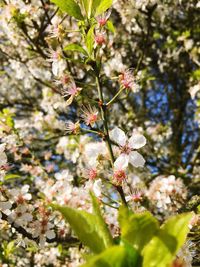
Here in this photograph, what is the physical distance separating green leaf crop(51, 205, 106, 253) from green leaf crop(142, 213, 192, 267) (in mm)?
132

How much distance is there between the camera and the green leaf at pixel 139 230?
103 centimetres

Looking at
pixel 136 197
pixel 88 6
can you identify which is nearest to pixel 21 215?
pixel 136 197

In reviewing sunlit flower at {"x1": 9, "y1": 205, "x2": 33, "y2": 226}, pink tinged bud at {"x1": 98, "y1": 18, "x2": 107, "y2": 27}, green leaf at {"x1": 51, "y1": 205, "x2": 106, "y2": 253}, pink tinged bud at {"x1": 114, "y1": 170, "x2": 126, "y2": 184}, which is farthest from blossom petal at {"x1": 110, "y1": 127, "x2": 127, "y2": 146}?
sunlit flower at {"x1": 9, "y1": 205, "x2": 33, "y2": 226}

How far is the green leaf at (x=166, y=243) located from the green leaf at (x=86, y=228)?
132mm

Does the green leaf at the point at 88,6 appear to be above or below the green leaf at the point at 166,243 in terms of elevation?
above

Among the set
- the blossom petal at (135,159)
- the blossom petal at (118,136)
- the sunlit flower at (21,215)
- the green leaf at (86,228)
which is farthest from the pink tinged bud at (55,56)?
the green leaf at (86,228)

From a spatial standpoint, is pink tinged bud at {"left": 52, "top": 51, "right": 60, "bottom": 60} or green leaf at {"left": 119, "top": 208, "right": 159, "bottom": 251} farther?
pink tinged bud at {"left": 52, "top": 51, "right": 60, "bottom": 60}

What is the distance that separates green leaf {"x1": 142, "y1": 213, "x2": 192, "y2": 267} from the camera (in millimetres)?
946

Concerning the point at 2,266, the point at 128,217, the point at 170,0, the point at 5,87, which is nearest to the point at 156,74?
the point at 170,0

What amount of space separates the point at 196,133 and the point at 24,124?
3.63 meters

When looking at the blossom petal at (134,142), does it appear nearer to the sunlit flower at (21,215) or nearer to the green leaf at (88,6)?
the green leaf at (88,6)

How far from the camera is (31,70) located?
663 cm

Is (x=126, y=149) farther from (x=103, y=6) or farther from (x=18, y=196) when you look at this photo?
(x=18, y=196)

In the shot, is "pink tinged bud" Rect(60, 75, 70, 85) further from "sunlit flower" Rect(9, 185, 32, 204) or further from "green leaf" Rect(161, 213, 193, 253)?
"green leaf" Rect(161, 213, 193, 253)
